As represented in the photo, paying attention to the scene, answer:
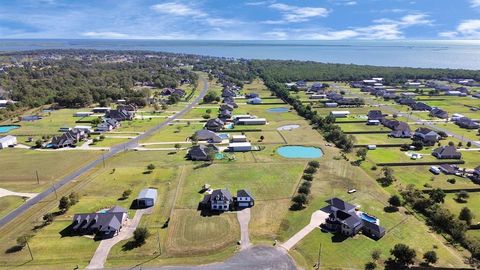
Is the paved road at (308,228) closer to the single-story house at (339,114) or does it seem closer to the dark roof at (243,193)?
the dark roof at (243,193)

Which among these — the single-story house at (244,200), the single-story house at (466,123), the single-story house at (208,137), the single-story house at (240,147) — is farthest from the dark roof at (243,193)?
the single-story house at (466,123)

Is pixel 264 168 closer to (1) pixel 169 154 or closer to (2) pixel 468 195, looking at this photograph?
(1) pixel 169 154

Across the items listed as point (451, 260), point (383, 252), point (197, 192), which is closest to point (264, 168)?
point (197, 192)

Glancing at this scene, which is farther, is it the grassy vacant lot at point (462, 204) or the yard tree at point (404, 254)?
the grassy vacant lot at point (462, 204)

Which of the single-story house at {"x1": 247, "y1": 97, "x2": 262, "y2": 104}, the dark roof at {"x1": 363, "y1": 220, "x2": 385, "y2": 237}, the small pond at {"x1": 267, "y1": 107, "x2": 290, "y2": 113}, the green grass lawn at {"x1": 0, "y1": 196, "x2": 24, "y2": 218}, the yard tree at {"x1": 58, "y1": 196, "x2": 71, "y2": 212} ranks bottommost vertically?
Answer: the green grass lawn at {"x1": 0, "y1": 196, "x2": 24, "y2": 218}

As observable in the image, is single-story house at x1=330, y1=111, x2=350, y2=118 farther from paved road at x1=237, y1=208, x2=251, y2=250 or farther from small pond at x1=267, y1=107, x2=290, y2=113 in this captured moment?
paved road at x1=237, y1=208, x2=251, y2=250

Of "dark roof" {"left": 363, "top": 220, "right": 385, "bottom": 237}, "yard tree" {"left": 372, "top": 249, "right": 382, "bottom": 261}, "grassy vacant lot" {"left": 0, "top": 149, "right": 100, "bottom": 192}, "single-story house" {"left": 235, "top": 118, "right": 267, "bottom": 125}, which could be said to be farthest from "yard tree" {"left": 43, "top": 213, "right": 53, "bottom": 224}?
"single-story house" {"left": 235, "top": 118, "right": 267, "bottom": 125}
